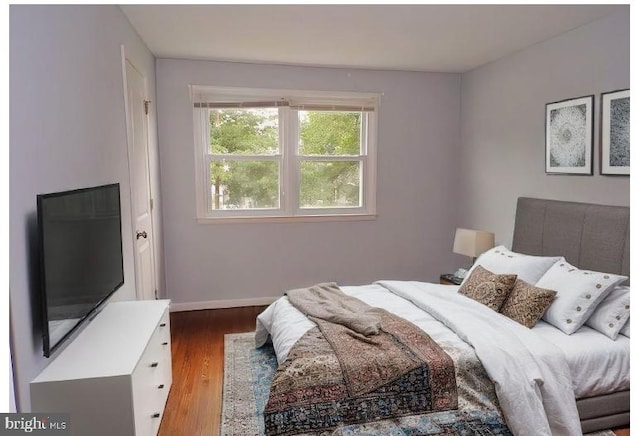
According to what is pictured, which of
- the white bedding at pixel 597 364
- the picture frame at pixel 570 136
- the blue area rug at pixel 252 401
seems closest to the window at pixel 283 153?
the blue area rug at pixel 252 401

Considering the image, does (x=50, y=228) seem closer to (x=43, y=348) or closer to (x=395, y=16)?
(x=43, y=348)

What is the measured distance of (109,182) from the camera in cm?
254

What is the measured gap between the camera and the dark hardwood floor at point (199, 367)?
2.44 m

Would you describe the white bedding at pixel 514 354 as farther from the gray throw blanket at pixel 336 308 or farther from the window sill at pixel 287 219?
the window sill at pixel 287 219

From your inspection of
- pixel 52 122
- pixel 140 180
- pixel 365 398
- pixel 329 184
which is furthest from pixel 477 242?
pixel 52 122

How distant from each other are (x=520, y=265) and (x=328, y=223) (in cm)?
212

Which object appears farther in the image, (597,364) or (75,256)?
(597,364)

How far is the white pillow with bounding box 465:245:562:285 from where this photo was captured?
Result: 2984 millimetres

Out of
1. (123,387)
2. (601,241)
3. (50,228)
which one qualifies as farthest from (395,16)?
(123,387)

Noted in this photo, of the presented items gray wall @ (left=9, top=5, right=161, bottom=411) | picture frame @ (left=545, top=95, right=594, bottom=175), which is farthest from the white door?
picture frame @ (left=545, top=95, right=594, bottom=175)

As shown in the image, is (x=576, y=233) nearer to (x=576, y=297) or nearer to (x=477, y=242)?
(x=576, y=297)

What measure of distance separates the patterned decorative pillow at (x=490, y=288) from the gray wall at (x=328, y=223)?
182 centimetres

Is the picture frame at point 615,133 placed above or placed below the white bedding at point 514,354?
above

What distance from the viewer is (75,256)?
74.7 inches
